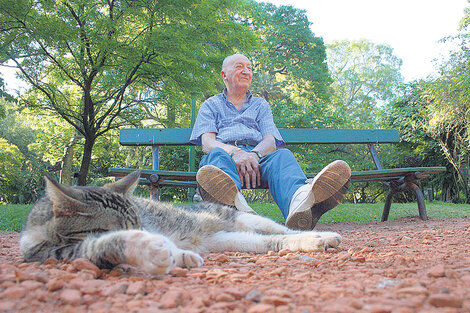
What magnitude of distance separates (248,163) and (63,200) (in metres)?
2.06

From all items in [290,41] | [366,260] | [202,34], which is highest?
[290,41]

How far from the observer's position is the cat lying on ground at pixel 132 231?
55.4 inches

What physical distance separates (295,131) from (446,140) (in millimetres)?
8233

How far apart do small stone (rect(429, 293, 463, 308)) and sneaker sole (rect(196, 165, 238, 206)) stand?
2.00 m

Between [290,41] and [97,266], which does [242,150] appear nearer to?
[97,266]

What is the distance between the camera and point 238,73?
409 centimetres

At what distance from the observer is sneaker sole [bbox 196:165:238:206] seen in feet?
A: 9.28

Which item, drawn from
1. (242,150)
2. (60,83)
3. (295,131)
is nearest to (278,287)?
(242,150)

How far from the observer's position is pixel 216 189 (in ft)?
9.62

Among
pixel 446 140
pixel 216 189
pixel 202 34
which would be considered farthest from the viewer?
pixel 446 140

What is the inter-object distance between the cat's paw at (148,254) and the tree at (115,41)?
5623mm

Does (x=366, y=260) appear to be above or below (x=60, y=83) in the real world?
below

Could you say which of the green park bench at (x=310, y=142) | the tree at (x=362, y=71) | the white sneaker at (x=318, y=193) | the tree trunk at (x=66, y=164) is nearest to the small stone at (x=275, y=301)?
the white sneaker at (x=318, y=193)

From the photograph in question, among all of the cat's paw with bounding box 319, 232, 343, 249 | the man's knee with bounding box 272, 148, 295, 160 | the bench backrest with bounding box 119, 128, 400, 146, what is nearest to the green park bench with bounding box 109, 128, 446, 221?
the bench backrest with bounding box 119, 128, 400, 146
